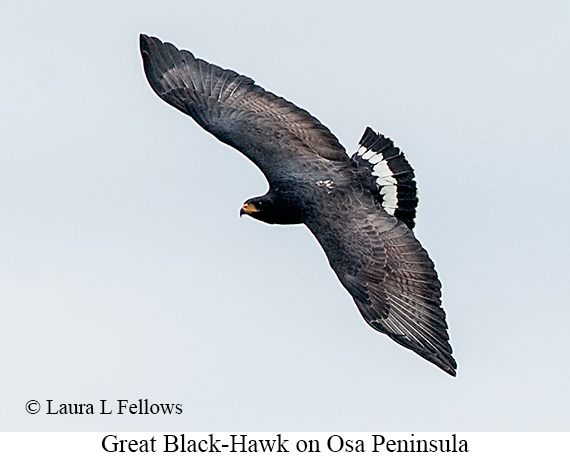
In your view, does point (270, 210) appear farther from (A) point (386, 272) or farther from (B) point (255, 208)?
(A) point (386, 272)

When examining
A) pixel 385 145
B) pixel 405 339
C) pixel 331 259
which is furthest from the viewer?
pixel 385 145

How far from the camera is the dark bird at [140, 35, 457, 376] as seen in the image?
21031 millimetres

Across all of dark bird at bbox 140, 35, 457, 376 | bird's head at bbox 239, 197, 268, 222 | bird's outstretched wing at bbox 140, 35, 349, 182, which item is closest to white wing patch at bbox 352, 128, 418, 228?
dark bird at bbox 140, 35, 457, 376

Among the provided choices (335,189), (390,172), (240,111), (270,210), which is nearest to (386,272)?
(335,189)

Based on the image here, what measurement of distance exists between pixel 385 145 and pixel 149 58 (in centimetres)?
409

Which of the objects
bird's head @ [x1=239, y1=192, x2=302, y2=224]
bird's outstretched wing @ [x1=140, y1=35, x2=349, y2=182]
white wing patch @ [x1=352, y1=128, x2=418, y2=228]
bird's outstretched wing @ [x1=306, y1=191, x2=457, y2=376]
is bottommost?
bird's outstretched wing @ [x1=306, y1=191, x2=457, y2=376]

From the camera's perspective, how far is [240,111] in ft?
81.8

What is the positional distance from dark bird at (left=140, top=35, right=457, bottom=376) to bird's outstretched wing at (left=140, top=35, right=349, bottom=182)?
0.02 m

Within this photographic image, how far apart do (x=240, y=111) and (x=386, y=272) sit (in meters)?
4.71

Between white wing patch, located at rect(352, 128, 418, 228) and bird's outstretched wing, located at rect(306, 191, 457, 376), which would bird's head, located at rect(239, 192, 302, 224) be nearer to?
bird's outstretched wing, located at rect(306, 191, 457, 376)

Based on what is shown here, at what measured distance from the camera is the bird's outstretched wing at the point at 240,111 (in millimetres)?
24172
